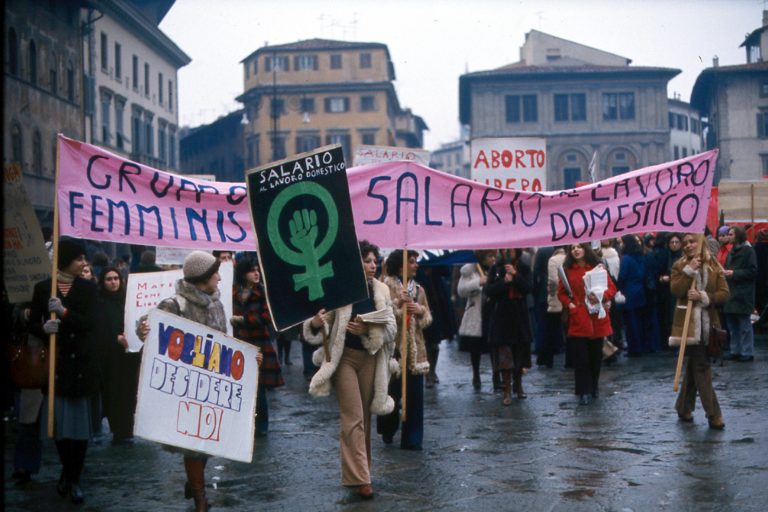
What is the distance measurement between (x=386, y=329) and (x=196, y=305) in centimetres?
137

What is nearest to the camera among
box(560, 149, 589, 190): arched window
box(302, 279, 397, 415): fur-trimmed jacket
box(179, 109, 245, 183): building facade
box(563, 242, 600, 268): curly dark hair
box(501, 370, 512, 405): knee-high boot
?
box(302, 279, 397, 415): fur-trimmed jacket

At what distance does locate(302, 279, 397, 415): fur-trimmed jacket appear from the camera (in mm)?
7727

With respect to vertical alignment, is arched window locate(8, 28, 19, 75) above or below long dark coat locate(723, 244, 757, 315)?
above

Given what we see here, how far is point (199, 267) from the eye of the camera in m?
7.19

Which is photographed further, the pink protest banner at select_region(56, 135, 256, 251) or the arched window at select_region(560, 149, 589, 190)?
the arched window at select_region(560, 149, 589, 190)

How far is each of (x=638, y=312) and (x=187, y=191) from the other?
10418mm

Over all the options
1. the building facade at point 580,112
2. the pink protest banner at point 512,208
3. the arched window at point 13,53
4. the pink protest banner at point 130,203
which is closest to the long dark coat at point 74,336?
the pink protest banner at point 130,203

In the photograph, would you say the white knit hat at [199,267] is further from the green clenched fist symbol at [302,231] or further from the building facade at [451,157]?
the building facade at [451,157]

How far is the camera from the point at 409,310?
8.92 meters

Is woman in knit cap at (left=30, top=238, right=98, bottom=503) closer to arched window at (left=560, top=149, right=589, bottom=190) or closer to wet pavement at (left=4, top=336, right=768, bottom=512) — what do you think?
wet pavement at (left=4, top=336, right=768, bottom=512)

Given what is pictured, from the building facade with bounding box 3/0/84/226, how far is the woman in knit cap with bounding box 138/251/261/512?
28519mm

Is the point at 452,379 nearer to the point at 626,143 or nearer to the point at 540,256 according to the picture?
the point at 540,256

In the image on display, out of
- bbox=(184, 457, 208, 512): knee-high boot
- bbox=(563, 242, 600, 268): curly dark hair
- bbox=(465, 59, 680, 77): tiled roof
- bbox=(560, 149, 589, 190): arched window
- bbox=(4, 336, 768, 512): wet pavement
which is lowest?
bbox=(4, 336, 768, 512): wet pavement

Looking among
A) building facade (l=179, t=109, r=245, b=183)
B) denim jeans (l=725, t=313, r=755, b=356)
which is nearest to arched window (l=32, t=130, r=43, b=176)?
denim jeans (l=725, t=313, r=755, b=356)
